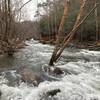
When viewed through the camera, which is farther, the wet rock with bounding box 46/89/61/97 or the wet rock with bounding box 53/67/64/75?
the wet rock with bounding box 53/67/64/75

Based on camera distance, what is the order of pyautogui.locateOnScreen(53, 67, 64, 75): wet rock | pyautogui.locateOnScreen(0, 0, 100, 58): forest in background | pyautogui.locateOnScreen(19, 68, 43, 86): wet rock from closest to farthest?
pyautogui.locateOnScreen(19, 68, 43, 86): wet rock, pyautogui.locateOnScreen(53, 67, 64, 75): wet rock, pyautogui.locateOnScreen(0, 0, 100, 58): forest in background

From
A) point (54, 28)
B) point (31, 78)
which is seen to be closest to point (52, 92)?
point (31, 78)

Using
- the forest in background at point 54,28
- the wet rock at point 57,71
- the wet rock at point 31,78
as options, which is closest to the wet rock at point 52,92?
the wet rock at point 31,78

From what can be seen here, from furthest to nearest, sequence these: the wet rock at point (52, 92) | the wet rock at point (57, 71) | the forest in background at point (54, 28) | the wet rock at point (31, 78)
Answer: the forest in background at point (54, 28) < the wet rock at point (57, 71) < the wet rock at point (31, 78) < the wet rock at point (52, 92)

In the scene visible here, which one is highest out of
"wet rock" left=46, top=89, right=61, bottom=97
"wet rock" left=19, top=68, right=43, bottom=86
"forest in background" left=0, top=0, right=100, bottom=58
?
"forest in background" left=0, top=0, right=100, bottom=58

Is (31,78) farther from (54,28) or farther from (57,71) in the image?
(54,28)

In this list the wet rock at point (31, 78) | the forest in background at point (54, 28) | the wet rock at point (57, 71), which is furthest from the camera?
the forest in background at point (54, 28)

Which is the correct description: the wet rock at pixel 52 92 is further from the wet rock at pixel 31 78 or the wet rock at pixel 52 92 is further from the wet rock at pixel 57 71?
the wet rock at pixel 57 71

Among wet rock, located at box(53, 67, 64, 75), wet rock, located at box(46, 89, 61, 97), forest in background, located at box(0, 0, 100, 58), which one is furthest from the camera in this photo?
forest in background, located at box(0, 0, 100, 58)

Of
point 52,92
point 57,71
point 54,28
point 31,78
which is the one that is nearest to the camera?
point 52,92

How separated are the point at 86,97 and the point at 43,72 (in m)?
3.20

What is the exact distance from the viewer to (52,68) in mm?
9172

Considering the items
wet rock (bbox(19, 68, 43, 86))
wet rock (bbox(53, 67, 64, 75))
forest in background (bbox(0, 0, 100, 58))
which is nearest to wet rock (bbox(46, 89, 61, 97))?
wet rock (bbox(19, 68, 43, 86))

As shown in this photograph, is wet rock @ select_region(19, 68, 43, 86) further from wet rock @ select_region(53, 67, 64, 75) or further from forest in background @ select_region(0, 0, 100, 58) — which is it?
forest in background @ select_region(0, 0, 100, 58)
